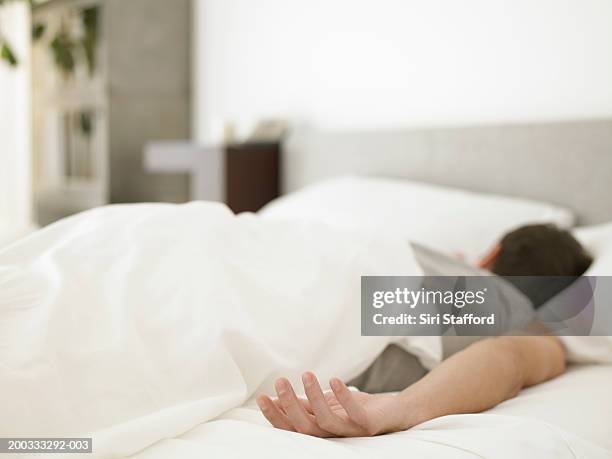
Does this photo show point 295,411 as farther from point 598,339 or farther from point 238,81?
point 238,81

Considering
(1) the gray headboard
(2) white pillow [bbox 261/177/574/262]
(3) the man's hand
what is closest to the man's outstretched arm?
(3) the man's hand

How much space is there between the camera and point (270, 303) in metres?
0.94

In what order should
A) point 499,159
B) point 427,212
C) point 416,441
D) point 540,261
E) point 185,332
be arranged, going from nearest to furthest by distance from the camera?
1. point 416,441
2. point 185,332
3. point 540,261
4. point 427,212
5. point 499,159

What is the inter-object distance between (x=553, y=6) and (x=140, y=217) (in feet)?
4.82

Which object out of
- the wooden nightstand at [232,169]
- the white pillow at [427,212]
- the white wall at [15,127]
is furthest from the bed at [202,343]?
the white wall at [15,127]

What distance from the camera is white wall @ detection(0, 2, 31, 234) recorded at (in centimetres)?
385

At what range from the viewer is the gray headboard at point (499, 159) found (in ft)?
5.72

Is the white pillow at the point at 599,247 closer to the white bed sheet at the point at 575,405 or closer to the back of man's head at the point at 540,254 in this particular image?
the back of man's head at the point at 540,254

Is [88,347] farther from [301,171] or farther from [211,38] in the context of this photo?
[211,38]

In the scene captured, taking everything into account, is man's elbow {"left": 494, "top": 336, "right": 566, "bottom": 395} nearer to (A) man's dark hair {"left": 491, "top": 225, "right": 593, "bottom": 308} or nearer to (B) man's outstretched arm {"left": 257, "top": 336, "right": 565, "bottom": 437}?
(B) man's outstretched arm {"left": 257, "top": 336, "right": 565, "bottom": 437}

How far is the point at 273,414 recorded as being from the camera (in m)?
0.76

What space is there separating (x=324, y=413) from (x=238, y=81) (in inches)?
103

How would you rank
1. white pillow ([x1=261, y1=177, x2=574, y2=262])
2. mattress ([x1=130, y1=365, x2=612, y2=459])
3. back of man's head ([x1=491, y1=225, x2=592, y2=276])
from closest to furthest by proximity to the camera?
mattress ([x1=130, y1=365, x2=612, y2=459])
back of man's head ([x1=491, y1=225, x2=592, y2=276])
white pillow ([x1=261, y1=177, x2=574, y2=262])

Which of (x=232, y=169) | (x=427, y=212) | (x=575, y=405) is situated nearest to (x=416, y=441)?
(x=575, y=405)
